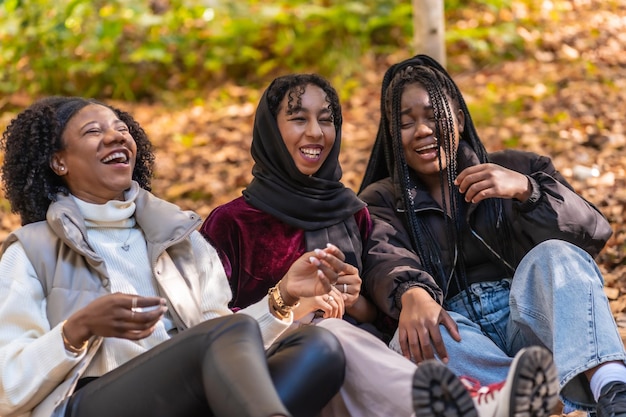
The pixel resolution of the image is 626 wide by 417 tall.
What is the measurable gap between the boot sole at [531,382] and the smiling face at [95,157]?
1.56 meters

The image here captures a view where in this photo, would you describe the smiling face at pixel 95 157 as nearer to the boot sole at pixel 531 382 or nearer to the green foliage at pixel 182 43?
the boot sole at pixel 531 382

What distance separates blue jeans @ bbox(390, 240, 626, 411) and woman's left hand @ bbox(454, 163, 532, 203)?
246mm

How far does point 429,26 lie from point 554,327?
323 centimetres

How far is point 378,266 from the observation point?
11.6 ft

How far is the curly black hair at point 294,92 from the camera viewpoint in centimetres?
361

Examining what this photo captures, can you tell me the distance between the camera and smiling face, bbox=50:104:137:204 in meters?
3.16

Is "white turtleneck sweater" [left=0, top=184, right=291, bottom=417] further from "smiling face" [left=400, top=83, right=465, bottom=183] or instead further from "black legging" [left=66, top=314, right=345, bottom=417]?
"smiling face" [left=400, top=83, right=465, bottom=183]

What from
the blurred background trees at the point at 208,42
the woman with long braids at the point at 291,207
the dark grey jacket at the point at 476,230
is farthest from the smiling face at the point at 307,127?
the blurred background trees at the point at 208,42

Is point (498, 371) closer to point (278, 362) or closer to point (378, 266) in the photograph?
point (378, 266)

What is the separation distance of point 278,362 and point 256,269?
79 cm

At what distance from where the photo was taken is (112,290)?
9.91ft

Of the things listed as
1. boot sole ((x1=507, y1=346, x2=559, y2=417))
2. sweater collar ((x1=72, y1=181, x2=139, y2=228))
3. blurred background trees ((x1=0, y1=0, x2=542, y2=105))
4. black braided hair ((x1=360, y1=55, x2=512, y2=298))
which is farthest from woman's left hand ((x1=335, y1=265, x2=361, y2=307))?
blurred background trees ((x1=0, y1=0, x2=542, y2=105))

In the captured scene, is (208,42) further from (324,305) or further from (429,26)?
(324,305)

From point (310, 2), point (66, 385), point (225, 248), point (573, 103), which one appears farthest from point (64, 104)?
point (310, 2)
